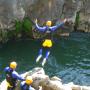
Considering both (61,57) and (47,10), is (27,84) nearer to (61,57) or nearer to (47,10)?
(61,57)

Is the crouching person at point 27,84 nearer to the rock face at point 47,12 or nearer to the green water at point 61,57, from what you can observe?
the green water at point 61,57

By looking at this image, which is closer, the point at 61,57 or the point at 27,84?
the point at 27,84

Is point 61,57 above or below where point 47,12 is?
below

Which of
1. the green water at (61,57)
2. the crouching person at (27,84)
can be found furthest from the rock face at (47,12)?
the crouching person at (27,84)

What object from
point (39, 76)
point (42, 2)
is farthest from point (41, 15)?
point (39, 76)

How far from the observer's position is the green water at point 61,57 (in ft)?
131

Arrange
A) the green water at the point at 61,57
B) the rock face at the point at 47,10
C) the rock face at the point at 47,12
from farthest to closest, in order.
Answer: the rock face at the point at 47,12, the rock face at the point at 47,10, the green water at the point at 61,57

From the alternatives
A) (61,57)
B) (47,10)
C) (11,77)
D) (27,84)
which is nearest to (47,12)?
(47,10)

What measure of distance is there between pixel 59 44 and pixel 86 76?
35.5 ft

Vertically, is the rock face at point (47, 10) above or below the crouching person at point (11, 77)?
above

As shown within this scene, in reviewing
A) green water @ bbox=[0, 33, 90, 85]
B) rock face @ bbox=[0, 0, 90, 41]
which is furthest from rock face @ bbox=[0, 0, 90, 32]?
green water @ bbox=[0, 33, 90, 85]

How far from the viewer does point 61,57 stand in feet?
148

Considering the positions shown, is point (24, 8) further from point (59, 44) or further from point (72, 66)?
point (72, 66)

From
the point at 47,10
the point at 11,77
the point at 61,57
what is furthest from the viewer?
the point at 47,10
